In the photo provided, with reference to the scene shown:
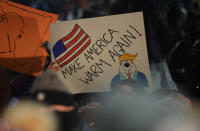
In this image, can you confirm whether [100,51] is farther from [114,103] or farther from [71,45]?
[114,103]

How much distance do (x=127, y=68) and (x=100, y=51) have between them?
0.13 m

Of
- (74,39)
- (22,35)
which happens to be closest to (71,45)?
(74,39)

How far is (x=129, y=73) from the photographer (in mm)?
836

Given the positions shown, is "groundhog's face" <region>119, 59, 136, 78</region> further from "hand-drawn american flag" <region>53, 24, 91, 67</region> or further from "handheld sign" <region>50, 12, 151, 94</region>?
"hand-drawn american flag" <region>53, 24, 91, 67</region>

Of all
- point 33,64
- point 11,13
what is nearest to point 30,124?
point 33,64

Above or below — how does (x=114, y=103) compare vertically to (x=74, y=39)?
below

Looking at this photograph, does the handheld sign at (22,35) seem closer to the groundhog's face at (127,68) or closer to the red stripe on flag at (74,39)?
the red stripe on flag at (74,39)

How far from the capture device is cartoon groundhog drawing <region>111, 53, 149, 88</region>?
84 cm

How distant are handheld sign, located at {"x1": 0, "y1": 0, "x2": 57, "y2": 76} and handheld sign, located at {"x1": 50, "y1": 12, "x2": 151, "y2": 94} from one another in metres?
0.07

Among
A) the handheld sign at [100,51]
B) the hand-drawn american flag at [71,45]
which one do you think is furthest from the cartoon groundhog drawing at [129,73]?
the hand-drawn american flag at [71,45]

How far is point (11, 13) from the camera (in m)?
0.87

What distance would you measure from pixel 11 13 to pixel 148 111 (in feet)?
2.12

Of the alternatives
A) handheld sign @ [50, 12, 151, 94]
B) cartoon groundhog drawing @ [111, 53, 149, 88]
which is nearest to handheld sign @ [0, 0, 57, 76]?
handheld sign @ [50, 12, 151, 94]

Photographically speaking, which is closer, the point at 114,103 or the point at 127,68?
the point at 114,103
